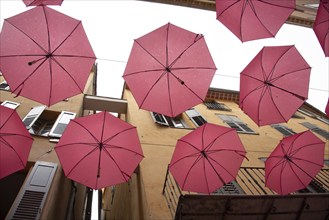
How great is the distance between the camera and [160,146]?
838cm

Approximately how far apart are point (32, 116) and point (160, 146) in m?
4.05

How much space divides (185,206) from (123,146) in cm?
191

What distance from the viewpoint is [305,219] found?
534 centimetres

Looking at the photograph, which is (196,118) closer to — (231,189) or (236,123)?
(236,123)

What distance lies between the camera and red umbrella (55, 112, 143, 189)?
5.50 metres

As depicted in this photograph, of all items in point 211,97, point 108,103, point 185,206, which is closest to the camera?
point 185,206

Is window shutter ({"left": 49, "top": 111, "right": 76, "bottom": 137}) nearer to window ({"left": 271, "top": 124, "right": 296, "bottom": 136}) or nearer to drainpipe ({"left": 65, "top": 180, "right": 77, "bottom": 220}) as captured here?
drainpipe ({"left": 65, "top": 180, "right": 77, "bottom": 220})

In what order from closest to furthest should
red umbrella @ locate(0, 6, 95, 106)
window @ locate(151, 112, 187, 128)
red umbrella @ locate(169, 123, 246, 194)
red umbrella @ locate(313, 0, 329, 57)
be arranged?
1. red umbrella @ locate(0, 6, 95, 106)
2. red umbrella @ locate(169, 123, 246, 194)
3. red umbrella @ locate(313, 0, 329, 57)
4. window @ locate(151, 112, 187, 128)

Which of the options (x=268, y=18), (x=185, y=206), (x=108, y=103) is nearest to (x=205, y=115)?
(x=108, y=103)

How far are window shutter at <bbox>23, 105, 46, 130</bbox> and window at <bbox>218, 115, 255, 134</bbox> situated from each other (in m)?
7.11

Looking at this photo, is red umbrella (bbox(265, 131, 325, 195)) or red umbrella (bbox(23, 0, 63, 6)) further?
red umbrella (bbox(265, 131, 325, 195))

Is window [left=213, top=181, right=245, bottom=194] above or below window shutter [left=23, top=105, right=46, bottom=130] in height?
below

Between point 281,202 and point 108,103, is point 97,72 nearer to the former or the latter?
point 108,103

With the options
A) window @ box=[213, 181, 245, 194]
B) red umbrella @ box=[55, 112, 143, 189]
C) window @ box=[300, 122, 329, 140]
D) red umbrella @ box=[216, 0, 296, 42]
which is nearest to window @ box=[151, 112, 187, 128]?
window @ box=[213, 181, 245, 194]
